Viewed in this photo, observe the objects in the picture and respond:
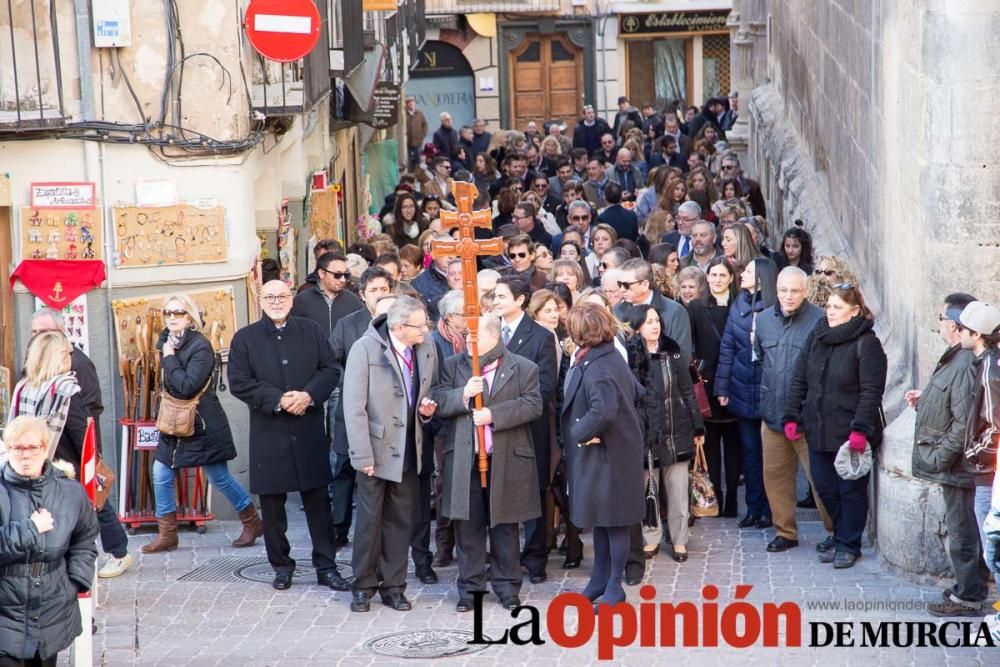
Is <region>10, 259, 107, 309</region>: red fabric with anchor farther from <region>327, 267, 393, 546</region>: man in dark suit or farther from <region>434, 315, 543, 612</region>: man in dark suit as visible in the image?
<region>434, 315, 543, 612</region>: man in dark suit

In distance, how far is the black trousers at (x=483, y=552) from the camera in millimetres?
10047

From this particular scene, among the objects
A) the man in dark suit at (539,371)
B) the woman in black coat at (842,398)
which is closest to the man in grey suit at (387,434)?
the man in dark suit at (539,371)

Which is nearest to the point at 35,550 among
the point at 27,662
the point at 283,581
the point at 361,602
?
the point at 27,662

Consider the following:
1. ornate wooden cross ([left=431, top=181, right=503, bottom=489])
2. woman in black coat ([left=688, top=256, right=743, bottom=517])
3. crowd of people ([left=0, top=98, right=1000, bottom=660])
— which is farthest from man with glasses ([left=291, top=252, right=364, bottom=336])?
ornate wooden cross ([left=431, top=181, right=503, bottom=489])

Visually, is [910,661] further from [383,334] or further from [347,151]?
[347,151]

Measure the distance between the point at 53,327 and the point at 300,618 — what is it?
234 cm

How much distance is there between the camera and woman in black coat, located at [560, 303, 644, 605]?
9.81 metres

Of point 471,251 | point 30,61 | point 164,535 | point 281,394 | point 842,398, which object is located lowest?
point 164,535

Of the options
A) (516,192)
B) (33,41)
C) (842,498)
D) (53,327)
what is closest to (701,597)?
(842,498)

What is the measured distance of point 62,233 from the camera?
12070mm

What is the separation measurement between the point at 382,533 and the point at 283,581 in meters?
0.79

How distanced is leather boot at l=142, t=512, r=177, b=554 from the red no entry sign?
3.16m

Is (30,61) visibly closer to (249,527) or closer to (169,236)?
(169,236)

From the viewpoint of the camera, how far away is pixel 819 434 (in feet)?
34.7
